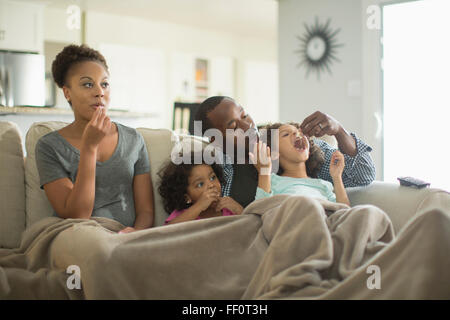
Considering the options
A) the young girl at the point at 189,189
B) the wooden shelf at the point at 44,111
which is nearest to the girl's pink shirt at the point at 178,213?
the young girl at the point at 189,189

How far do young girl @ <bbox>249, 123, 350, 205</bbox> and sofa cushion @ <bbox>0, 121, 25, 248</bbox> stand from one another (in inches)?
33.1

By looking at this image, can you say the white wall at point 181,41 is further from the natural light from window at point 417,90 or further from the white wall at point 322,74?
the natural light from window at point 417,90

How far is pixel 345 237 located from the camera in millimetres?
1171

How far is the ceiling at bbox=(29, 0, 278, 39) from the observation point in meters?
5.78

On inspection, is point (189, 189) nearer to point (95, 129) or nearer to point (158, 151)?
point (158, 151)

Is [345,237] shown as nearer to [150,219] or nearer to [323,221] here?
[323,221]

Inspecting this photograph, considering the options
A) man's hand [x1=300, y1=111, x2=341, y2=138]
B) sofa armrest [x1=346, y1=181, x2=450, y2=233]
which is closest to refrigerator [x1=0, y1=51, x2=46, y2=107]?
man's hand [x1=300, y1=111, x2=341, y2=138]

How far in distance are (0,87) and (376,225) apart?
15.6 feet

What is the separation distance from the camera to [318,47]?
432cm

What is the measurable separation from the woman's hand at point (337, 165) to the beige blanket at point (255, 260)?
0.39m

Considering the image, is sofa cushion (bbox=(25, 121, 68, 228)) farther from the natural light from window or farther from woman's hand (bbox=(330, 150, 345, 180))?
the natural light from window

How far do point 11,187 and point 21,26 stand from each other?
4.62 meters

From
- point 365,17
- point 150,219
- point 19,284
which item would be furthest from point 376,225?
point 365,17

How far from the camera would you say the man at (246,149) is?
1714 mm
